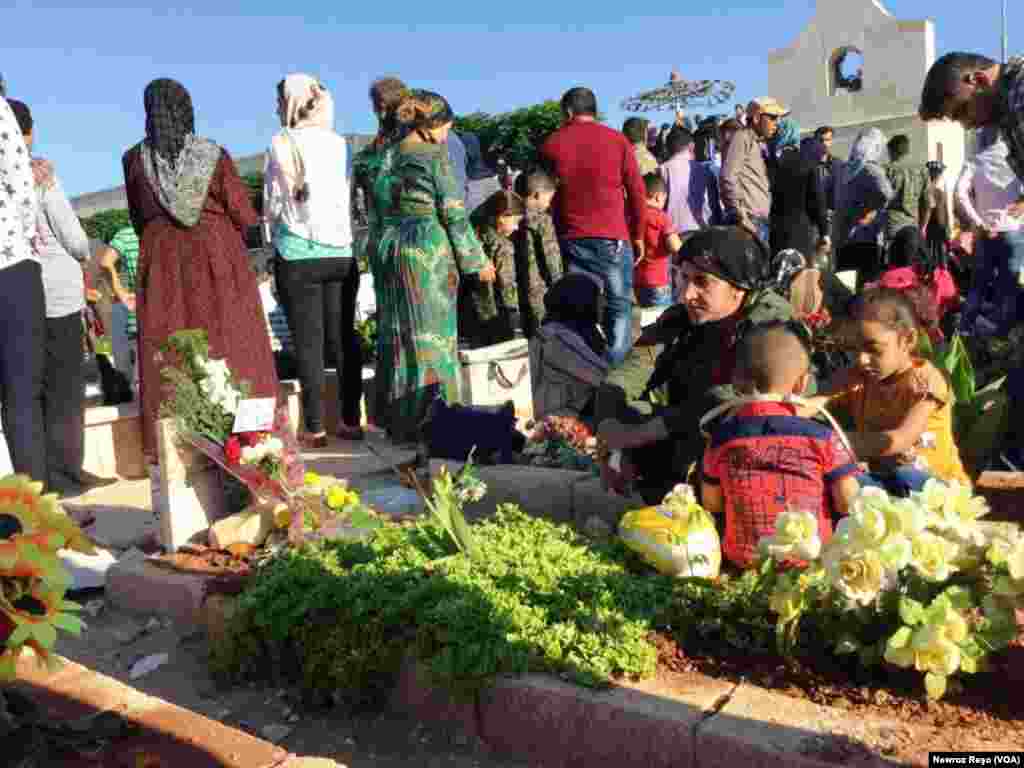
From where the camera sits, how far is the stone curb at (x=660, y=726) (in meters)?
2.31

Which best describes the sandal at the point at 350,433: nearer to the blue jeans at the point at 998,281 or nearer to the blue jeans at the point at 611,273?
the blue jeans at the point at 611,273

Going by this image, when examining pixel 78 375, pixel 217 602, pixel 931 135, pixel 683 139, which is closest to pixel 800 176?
pixel 683 139

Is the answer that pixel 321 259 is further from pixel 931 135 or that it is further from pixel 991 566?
pixel 931 135

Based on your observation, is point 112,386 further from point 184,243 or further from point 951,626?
point 951,626

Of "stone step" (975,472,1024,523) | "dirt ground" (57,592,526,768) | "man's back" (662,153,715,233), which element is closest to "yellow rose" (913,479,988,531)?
"dirt ground" (57,592,526,768)

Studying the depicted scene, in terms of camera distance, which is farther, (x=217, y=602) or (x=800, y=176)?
(x=800, y=176)

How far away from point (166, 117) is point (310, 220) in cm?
99

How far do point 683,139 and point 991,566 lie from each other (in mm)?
7514

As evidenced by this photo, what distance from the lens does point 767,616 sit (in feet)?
9.41

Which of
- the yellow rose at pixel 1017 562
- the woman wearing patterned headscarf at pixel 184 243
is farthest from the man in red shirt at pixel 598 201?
the yellow rose at pixel 1017 562

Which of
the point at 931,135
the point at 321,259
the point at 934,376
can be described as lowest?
the point at 934,376

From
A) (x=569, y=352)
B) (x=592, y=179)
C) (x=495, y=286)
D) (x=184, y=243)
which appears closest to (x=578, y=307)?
(x=569, y=352)

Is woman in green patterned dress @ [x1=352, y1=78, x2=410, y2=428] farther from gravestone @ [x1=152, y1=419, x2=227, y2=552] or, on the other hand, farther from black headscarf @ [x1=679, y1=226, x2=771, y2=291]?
black headscarf @ [x1=679, y1=226, x2=771, y2=291]

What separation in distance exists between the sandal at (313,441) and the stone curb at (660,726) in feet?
11.0
